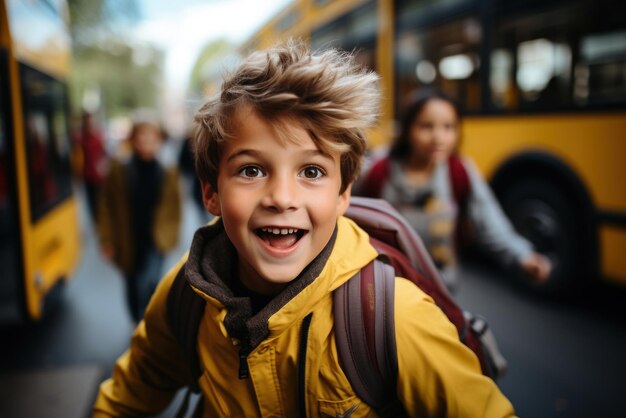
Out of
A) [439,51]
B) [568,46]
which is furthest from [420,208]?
[439,51]

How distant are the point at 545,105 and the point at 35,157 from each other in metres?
4.36

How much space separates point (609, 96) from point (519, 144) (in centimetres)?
97

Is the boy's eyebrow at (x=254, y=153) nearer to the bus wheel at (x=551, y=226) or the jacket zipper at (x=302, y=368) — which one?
the jacket zipper at (x=302, y=368)

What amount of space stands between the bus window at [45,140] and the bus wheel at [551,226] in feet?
13.4

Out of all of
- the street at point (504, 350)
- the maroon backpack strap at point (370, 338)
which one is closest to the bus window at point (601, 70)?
the street at point (504, 350)

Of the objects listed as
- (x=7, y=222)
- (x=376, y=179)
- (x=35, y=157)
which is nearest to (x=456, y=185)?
(x=376, y=179)

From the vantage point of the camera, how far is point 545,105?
466 centimetres

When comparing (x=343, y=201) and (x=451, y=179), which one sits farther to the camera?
(x=451, y=179)

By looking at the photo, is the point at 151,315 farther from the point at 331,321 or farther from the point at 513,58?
the point at 513,58

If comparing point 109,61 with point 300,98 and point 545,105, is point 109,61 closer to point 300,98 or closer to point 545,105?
point 545,105

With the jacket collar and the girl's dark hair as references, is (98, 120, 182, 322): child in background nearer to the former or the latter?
the girl's dark hair

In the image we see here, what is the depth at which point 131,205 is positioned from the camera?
4.03 metres

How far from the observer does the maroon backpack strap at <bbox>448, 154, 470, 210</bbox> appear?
102 inches

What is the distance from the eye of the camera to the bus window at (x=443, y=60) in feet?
17.7
